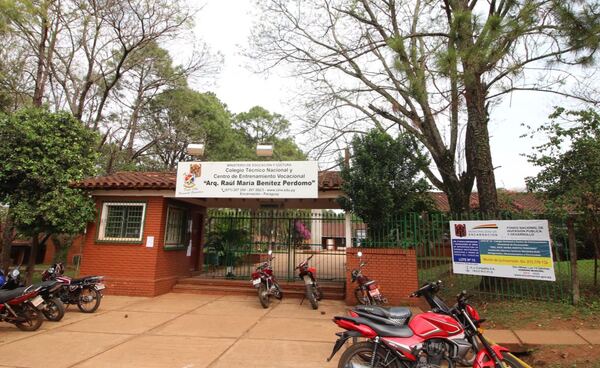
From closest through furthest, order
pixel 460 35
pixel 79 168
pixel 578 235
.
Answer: pixel 460 35 < pixel 578 235 < pixel 79 168

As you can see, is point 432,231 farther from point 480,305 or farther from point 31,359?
point 31,359

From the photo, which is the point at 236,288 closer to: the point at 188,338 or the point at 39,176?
the point at 188,338

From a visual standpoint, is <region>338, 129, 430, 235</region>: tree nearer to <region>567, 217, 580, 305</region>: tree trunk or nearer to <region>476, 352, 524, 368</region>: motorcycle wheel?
<region>567, 217, 580, 305</region>: tree trunk

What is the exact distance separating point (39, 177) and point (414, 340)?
33.1 ft

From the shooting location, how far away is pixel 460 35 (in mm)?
7332

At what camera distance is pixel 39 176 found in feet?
30.8

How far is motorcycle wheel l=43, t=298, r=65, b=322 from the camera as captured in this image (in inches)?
277

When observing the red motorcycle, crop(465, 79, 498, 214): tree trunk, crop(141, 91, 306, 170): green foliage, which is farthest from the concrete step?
crop(141, 91, 306, 170): green foliage

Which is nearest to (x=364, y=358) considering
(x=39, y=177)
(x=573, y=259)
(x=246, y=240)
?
(x=573, y=259)

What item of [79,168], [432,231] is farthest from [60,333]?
[432,231]

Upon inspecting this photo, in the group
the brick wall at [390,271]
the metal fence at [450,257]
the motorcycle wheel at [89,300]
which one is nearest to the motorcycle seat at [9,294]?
the motorcycle wheel at [89,300]

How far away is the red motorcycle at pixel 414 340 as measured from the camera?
373cm

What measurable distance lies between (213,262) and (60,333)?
7.41m

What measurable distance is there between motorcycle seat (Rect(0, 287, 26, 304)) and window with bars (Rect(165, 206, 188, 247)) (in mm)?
4271
